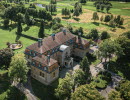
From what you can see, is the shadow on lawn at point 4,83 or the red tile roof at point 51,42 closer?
the shadow on lawn at point 4,83

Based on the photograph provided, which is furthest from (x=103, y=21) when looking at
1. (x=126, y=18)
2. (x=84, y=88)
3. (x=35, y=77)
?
(x=84, y=88)

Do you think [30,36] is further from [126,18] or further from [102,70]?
[126,18]

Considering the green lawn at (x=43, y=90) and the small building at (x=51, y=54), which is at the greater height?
the small building at (x=51, y=54)

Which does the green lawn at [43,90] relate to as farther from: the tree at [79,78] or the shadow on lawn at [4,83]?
the shadow on lawn at [4,83]

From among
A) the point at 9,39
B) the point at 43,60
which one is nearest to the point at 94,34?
the point at 43,60

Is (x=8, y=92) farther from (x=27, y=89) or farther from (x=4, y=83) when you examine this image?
(x=27, y=89)

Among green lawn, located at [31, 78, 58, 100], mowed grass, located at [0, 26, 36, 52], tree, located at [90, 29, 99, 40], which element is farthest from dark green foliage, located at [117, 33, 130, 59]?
mowed grass, located at [0, 26, 36, 52]

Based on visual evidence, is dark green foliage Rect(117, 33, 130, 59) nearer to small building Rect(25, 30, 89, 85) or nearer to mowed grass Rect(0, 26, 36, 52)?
small building Rect(25, 30, 89, 85)

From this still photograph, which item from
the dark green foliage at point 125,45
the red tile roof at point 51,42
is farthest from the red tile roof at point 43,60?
the dark green foliage at point 125,45

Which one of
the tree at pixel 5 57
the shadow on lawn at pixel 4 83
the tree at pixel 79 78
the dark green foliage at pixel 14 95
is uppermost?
the tree at pixel 5 57
